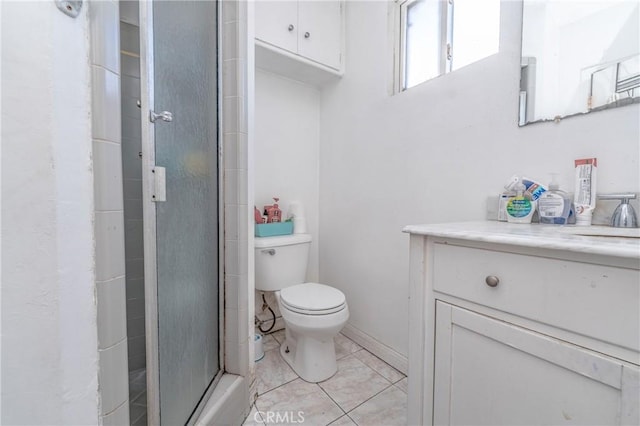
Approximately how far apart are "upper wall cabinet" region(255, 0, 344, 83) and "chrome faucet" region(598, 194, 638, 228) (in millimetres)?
1472

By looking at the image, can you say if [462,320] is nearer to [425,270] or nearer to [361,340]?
[425,270]

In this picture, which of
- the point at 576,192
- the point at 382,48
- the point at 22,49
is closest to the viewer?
the point at 22,49

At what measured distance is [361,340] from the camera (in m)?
1.58

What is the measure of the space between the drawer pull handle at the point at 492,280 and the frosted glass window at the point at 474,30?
94 cm

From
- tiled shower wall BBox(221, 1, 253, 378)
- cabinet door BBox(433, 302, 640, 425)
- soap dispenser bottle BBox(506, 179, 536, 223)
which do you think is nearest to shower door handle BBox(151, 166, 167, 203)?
tiled shower wall BBox(221, 1, 253, 378)

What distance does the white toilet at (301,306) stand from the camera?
1225 millimetres

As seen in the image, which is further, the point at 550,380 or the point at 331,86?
the point at 331,86

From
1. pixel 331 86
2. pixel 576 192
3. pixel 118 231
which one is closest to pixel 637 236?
pixel 576 192

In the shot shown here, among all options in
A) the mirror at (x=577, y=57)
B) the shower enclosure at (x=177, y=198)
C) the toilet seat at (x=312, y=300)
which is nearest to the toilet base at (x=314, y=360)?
the toilet seat at (x=312, y=300)

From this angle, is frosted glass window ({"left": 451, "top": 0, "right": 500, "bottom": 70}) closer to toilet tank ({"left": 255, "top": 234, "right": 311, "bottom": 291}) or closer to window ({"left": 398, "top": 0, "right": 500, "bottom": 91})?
window ({"left": 398, "top": 0, "right": 500, "bottom": 91})

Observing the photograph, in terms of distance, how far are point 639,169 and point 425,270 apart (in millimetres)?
642

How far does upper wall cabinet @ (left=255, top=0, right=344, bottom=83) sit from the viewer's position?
142 centimetres

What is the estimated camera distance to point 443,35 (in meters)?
1.22

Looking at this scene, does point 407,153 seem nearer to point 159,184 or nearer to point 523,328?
point 523,328
